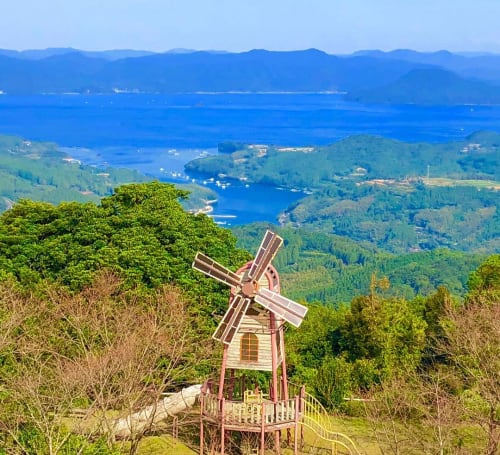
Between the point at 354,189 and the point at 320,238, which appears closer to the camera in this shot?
the point at 320,238

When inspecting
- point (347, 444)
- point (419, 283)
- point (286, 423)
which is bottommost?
point (419, 283)

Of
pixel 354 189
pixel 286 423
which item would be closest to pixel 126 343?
pixel 286 423

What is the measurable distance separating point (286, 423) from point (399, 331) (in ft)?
25.4

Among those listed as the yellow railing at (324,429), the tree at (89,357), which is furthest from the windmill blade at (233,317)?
the yellow railing at (324,429)

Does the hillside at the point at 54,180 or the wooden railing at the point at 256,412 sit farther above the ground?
the wooden railing at the point at 256,412

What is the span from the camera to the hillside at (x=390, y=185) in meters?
110

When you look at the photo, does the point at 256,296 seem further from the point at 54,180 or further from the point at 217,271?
the point at 54,180

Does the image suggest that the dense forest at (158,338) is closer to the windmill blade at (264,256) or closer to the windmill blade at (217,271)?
the windmill blade at (217,271)

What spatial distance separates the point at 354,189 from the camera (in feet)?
440

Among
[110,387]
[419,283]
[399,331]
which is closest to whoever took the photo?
[110,387]

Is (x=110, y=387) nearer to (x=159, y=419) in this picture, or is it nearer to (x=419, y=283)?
(x=159, y=419)

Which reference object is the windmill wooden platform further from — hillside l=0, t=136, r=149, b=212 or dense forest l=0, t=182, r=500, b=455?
hillside l=0, t=136, r=149, b=212

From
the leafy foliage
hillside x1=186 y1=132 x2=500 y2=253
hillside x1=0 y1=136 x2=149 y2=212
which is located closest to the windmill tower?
the leafy foliage

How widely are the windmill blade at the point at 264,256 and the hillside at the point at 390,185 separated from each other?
87.6 meters
